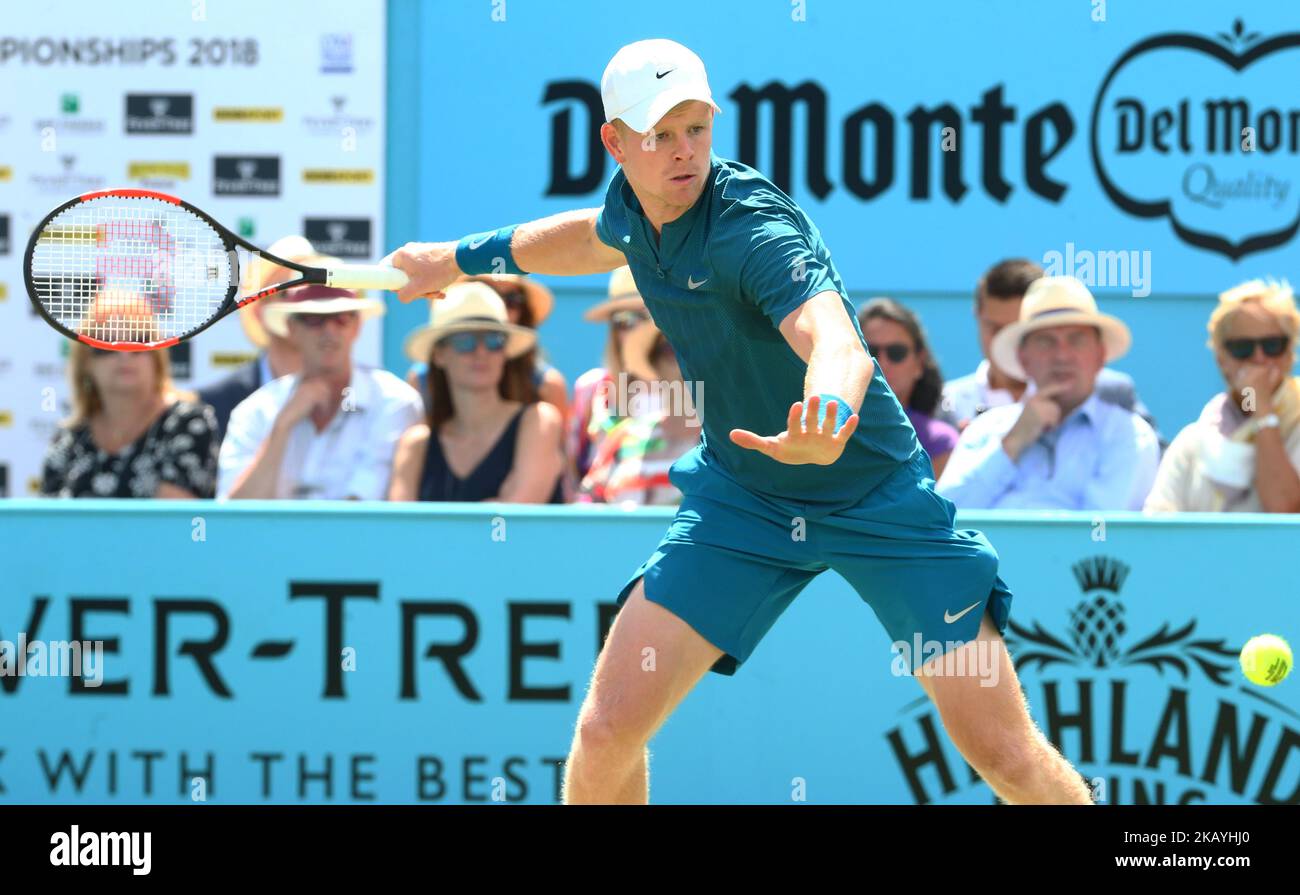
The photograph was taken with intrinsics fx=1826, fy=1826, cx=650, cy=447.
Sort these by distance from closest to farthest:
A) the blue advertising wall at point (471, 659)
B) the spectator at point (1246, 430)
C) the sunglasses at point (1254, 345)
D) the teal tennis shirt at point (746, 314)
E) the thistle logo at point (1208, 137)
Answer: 1. the teal tennis shirt at point (746, 314)
2. the blue advertising wall at point (471, 659)
3. the spectator at point (1246, 430)
4. the sunglasses at point (1254, 345)
5. the thistle logo at point (1208, 137)

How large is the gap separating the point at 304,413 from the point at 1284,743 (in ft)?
10.7

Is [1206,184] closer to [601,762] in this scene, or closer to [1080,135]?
[1080,135]

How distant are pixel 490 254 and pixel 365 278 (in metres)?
0.29

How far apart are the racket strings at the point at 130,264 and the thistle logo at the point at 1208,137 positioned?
174 inches

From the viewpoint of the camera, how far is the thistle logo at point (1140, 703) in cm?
504

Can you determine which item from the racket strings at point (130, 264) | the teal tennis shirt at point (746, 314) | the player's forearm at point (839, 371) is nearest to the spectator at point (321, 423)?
the racket strings at point (130, 264)

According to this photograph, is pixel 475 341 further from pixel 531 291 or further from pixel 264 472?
pixel 264 472

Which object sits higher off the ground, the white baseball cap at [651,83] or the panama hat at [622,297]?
the white baseball cap at [651,83]

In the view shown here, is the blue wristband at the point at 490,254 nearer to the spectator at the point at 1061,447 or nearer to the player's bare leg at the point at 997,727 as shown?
the player's bare leg at the point at 997,727

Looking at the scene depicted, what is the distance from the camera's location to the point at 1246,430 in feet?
18.7

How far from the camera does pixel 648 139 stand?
359 cm

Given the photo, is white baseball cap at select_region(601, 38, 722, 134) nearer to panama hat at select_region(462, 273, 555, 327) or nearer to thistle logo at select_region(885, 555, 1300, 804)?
thistle logo at select_region(885, 555, 1300, 804)

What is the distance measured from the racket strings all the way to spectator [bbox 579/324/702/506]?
66.8 inches

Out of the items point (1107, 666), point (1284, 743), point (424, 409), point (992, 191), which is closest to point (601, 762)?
point (1107, 666)
